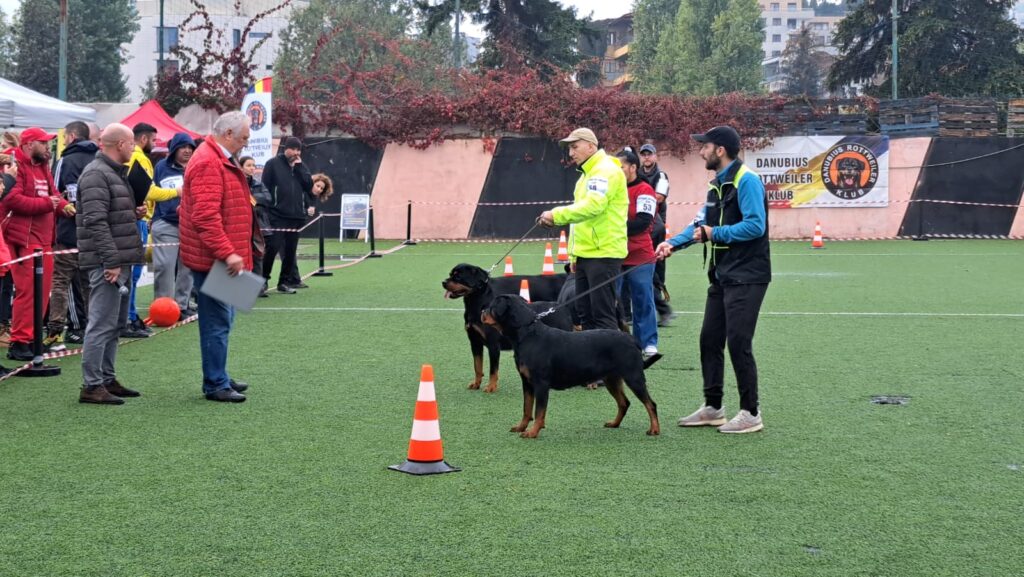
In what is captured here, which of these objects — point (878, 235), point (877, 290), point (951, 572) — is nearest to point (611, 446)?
point (951, 572)

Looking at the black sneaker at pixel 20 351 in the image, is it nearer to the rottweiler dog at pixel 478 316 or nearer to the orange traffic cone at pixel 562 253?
the rottweiler dog at pixel 478 316

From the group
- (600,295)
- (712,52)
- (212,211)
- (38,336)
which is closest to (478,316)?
(600,295)

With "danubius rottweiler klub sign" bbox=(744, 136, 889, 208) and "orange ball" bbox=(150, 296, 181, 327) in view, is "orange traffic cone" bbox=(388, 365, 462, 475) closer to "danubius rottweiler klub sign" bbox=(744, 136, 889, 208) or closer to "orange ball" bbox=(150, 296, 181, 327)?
"orange ball" bbox=(150, 296, 181, 327)

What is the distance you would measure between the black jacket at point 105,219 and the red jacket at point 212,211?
1.43ft

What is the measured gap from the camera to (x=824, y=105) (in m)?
26.5

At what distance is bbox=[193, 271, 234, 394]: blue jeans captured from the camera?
7.45m

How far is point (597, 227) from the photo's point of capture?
7.85 meters

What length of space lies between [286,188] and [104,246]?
24.3ft

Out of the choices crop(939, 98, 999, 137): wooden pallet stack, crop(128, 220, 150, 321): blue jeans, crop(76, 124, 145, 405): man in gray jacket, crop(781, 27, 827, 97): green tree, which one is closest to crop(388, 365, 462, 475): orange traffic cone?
crop(76, 124, 145, 405): man in gray jacket

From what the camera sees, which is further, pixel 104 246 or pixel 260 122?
pixel 260 122

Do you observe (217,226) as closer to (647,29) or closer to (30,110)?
(30,110)

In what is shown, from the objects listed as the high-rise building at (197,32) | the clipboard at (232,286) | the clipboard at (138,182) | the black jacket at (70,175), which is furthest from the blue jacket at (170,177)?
the high-rise building at (197,32)

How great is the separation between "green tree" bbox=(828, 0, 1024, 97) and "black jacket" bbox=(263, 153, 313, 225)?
2823 cm

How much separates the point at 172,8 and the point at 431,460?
62.9m
